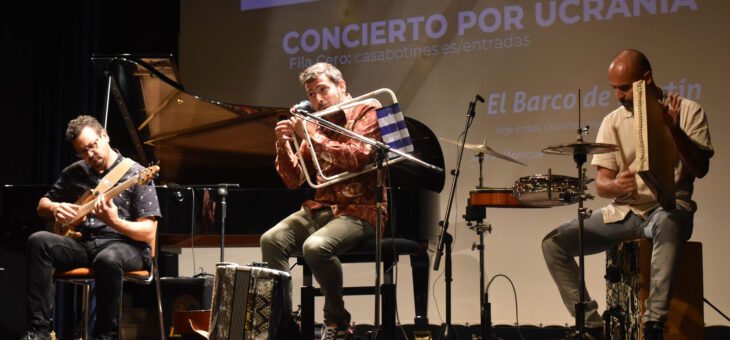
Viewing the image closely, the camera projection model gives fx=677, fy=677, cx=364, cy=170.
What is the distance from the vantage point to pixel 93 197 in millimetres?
3789

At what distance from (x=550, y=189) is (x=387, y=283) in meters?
1.01

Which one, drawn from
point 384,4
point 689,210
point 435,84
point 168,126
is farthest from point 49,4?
point 689,210

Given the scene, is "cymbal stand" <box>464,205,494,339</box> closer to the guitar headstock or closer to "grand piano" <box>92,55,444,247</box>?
"grand piano" <box>92,55,444,247</box>

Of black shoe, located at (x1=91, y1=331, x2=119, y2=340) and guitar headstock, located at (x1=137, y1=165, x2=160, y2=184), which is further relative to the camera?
guitar headstock, located at (x1=137, y1=165, x2=160, y2=184)

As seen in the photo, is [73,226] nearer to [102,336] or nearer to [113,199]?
[113,199]

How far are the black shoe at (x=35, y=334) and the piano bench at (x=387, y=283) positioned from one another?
51.7 inches

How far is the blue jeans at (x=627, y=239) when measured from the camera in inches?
113

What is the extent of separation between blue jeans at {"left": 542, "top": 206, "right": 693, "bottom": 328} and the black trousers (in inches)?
89.0

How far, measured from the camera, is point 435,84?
544 cm

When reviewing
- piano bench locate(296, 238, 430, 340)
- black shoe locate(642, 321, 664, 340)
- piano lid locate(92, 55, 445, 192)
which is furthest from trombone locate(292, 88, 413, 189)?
black shoe locate(642, 321, 664, 340)

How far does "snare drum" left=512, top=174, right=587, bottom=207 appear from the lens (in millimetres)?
3305

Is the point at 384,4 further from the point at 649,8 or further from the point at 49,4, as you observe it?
the point at 49,4

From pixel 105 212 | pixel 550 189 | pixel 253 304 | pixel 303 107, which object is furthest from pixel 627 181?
pixel 105 212

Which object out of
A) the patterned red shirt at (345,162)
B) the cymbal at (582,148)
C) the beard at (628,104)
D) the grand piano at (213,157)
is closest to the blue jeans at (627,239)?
the cymbal at (582,148)
